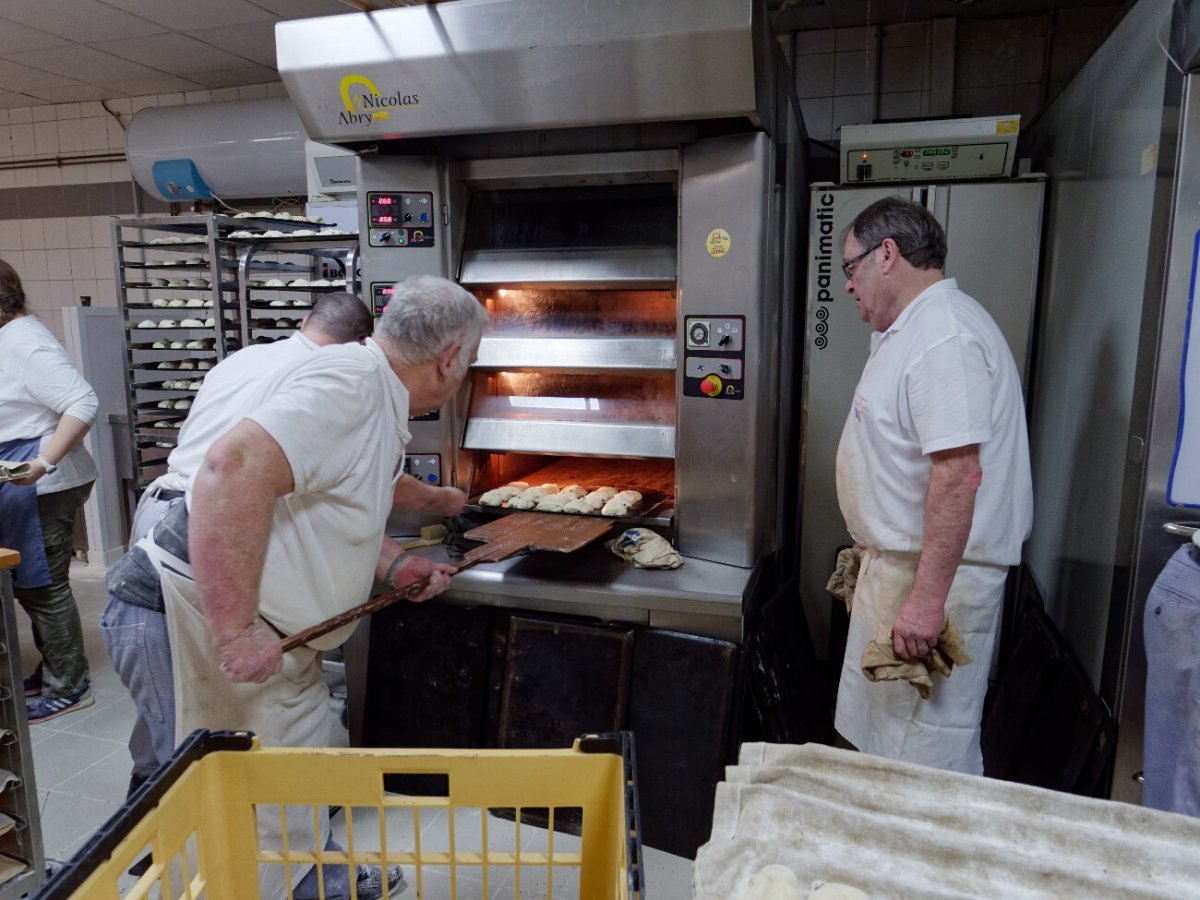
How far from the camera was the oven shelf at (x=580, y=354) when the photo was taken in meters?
2.42

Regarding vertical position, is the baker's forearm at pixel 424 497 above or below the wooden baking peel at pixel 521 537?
above

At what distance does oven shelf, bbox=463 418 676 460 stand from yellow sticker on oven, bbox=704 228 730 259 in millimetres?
532

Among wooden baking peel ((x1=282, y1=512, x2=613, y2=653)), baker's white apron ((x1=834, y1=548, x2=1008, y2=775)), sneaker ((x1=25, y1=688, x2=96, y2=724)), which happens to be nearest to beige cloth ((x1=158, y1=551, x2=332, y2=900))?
wooden baking peel ((x1=282, y1=512, x2=613, y2=653))

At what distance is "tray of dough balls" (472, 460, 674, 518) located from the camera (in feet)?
8.03

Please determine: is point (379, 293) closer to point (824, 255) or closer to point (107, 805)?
point (824, 255)

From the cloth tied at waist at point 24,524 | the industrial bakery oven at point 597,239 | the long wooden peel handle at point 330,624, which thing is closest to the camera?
the long wooden peel handle at point 330,624

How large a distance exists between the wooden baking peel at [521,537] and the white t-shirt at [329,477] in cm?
11

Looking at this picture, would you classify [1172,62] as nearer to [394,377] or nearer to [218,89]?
[394,377]

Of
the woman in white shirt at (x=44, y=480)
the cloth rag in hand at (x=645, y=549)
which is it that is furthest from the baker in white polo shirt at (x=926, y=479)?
the woman in white shirt at (x=44, y=480)

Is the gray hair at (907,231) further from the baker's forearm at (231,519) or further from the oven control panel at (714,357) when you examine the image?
the baker's forearm at (231,519)

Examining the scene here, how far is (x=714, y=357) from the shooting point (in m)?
2.26

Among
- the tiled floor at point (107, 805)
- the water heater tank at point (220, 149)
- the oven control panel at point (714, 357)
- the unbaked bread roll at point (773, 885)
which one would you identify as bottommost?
the tiled floor at point (107, 805)

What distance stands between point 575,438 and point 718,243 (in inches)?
28.3

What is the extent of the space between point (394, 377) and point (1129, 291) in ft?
5.72
